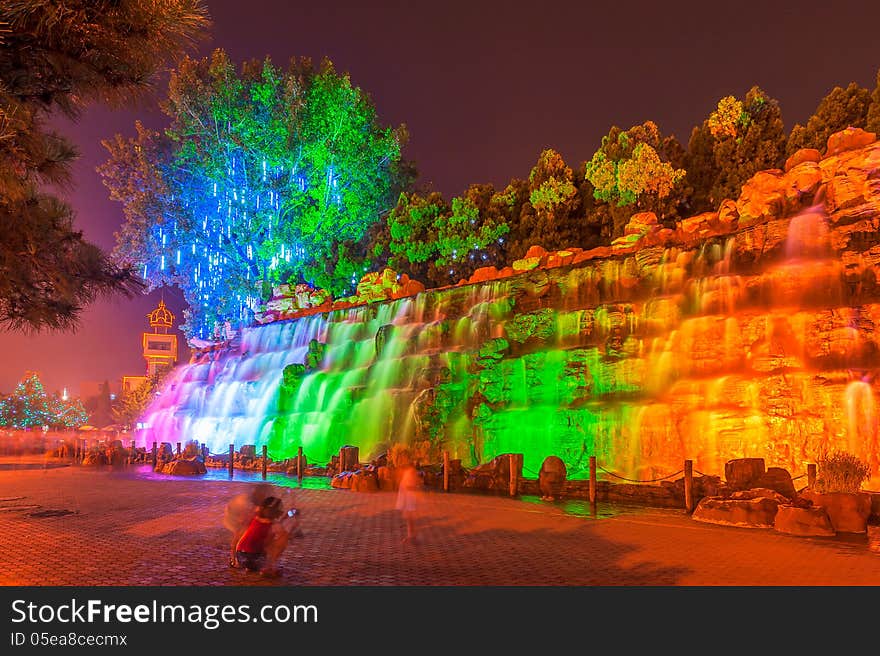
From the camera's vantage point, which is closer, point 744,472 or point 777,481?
point 777,481

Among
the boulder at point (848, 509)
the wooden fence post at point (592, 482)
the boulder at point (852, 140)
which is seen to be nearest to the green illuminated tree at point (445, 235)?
the boulder at point (852, 140)

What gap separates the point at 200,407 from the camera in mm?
37625

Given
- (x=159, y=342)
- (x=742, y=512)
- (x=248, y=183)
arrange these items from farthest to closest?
(x=159, y=342) → (x=248, y=183) → (x=742, y=512)

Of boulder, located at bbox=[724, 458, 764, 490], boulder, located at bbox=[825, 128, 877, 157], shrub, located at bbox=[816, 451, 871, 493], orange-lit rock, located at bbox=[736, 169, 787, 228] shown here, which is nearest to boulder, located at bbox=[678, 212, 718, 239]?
orange-lit rock, located at bbox=[736, 169, 787, 228]

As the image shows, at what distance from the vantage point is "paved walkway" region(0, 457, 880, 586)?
25.9 feet

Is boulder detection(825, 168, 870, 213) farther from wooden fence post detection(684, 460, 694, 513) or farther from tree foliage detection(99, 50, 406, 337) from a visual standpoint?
tree foliage detection(99, 50, 406, 337)

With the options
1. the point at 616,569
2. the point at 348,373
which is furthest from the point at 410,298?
the point at 616,569

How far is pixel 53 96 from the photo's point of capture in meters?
6.18

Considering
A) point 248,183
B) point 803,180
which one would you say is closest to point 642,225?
point 803,180

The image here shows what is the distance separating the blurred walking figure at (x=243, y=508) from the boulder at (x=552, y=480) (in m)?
9.96

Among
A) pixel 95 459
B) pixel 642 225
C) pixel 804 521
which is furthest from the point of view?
pixel 642 225

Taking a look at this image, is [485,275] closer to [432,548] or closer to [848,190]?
[848,190]

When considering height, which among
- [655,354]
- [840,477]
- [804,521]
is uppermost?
[655,354]

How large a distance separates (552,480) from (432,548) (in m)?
7.47
